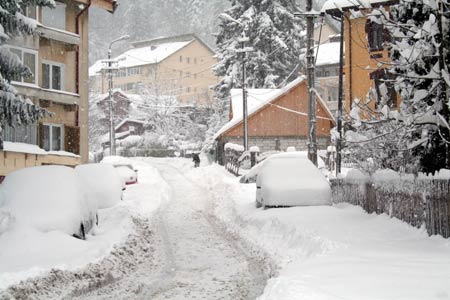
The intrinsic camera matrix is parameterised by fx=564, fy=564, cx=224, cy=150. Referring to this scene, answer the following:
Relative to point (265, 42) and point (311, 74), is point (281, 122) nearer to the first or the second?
point (265, 42)

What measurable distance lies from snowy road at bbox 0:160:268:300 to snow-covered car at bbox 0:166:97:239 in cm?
108

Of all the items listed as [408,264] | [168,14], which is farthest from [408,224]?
[168,14]

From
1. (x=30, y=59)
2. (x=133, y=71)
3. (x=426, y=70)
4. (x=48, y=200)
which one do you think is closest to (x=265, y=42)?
(x=30, y=59)

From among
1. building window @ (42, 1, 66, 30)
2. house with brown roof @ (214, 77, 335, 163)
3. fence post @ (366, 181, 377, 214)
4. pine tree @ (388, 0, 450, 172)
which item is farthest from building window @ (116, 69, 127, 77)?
pine tree @ (388, 0, 450, 172)

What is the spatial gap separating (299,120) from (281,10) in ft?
36.0

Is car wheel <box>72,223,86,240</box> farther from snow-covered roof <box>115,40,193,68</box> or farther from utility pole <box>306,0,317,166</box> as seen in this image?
snow-covered roof <box>115,40,193,68</box>

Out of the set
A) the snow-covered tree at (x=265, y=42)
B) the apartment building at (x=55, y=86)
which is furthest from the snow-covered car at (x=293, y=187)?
the snow-covered tree at (x=265, y=42)

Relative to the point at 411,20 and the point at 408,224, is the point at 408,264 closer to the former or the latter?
the point at 408,224

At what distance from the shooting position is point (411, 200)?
1137 cm

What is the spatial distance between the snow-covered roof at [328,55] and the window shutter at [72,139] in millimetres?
42536

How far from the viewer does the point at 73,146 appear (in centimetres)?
A: 2731

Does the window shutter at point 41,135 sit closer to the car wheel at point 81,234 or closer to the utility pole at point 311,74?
the utility pole at point 311,74

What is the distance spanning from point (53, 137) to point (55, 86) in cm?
251

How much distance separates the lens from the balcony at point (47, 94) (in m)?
23.9
